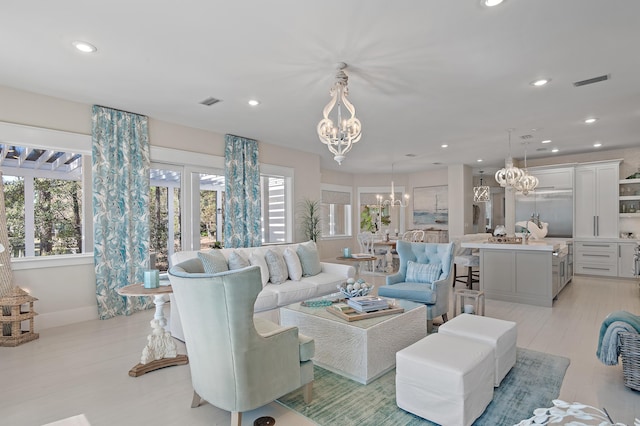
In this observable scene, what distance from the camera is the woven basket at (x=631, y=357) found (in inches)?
104

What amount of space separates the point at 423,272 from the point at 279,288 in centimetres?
182

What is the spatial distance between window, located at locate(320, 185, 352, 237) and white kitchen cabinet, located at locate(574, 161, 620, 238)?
609 centimetres

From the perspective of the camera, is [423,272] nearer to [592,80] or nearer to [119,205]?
[592,80]

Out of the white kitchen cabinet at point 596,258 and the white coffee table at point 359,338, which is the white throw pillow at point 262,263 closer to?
the white coffee table at point 359,338

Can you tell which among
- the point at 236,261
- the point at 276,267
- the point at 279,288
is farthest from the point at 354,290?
the point at 236,261

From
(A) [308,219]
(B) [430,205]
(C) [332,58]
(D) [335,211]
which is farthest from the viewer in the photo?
(D) [335,211]

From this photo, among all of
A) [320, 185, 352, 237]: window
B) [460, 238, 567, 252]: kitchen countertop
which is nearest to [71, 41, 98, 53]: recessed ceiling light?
[460, 238, 567, 252]: kitchen countertop

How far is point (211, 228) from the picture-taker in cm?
608

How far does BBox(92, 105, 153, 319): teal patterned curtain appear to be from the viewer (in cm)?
464

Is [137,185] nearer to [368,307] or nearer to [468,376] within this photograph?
[368,307]

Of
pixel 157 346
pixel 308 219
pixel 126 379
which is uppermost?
pixel 308 219

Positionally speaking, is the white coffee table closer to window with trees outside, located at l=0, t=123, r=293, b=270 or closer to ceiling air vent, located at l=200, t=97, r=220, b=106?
window with trees outside, located at l=0, t=123, r=293, b=270

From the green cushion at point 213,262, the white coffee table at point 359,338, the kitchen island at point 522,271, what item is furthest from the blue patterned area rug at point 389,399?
the kitchen island at point 522,271

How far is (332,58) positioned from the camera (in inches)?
131
